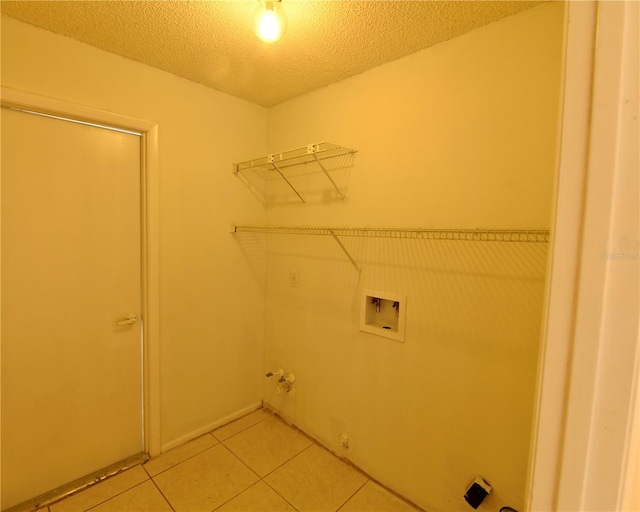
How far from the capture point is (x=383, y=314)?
1.89 meters

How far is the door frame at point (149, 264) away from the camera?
1.85m

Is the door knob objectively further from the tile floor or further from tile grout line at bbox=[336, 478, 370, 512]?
tile grout line at bbox=[336, 478, 370, 512]

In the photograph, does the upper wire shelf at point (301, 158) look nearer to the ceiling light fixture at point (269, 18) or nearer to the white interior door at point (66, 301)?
the ceiling light fixture at point (269, 18)

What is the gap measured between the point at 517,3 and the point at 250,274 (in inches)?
86.3

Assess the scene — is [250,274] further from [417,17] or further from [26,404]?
[417,17]

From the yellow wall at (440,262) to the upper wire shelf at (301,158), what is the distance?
0.08 meters

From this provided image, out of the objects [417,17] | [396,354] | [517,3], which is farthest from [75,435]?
[517,3]

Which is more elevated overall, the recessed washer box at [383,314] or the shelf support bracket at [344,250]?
the shelf support bracket at [344,250]

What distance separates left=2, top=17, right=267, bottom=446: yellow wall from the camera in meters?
1.77

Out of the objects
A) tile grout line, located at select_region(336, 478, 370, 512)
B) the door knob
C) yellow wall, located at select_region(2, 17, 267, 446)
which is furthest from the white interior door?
tile grout line, located at select_region(336, 478, 370, 512)

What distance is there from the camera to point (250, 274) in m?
2.51

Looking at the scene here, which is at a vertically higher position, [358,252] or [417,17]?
[417,17]

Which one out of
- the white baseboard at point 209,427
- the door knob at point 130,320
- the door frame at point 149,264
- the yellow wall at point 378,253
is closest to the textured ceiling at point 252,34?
the yellow wall at point 378,253

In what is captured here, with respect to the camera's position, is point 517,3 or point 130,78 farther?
point 130,78
